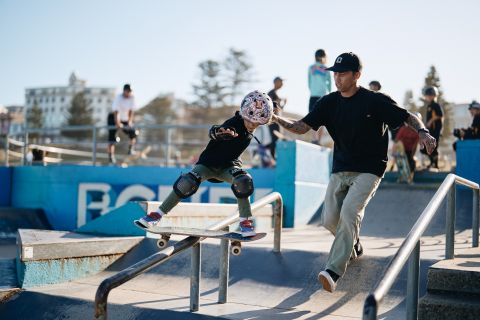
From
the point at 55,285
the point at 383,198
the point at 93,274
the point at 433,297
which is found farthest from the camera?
the point at 383,198

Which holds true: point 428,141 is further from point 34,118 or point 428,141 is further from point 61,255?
point 34,118

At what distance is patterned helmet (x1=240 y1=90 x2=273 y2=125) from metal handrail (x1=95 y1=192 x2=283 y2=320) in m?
1.03

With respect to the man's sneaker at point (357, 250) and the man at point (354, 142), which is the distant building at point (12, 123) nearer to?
the man's sneaker at point (357, 250)

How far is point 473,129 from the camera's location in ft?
37.5

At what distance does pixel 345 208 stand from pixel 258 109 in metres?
1.28

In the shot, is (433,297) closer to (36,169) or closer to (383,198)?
(383,198)

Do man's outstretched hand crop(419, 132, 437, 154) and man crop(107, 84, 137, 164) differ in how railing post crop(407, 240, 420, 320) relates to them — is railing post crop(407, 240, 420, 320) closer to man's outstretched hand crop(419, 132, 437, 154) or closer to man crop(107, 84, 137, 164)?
man's outstretched hand crop(419, 132, 437, 154)

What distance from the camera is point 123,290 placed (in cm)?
669

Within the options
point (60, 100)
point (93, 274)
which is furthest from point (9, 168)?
point (60, 100)

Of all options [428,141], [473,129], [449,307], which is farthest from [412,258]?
[473,129]

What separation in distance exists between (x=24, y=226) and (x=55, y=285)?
7.91m

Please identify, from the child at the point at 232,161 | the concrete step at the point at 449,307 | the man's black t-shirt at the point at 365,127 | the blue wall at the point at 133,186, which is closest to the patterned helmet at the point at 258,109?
the child at the point at 232,161

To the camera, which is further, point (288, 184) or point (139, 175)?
point (139, 175)

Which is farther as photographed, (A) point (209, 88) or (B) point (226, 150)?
(A) point (209, 88)
